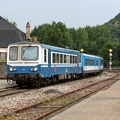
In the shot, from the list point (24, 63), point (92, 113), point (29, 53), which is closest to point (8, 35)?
point (29, 53)

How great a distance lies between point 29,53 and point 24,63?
2.42 ft

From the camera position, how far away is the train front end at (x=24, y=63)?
23.9 m

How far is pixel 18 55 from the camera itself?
24.6 meters

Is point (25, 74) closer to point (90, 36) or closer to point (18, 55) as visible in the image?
point (18, 55)

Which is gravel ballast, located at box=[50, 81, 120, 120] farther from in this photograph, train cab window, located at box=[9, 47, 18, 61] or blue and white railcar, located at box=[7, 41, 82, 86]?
train cab window, located at box=[9, 47, 18, 61]

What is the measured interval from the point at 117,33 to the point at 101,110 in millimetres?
163109

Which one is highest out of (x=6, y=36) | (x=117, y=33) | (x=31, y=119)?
(x=117, y=33)

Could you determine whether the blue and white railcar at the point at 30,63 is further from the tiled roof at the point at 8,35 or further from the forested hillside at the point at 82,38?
the forested hillside at the point at 82,38

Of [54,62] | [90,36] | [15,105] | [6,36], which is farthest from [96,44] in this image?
[15,105]

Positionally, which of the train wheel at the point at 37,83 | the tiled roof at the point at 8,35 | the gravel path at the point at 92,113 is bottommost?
the gravel path at the point at 92,113

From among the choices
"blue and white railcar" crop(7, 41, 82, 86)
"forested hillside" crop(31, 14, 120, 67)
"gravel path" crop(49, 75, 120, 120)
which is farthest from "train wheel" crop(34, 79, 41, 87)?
"forested hillside" crop(31, 14, 120, 67)

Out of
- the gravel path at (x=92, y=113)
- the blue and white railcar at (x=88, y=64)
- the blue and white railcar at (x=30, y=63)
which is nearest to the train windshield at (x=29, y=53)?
the blue and white railcar at (x=30, y=63)

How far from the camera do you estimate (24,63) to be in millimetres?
24250

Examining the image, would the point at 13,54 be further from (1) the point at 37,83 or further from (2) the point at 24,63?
(1) the point at 37,83
